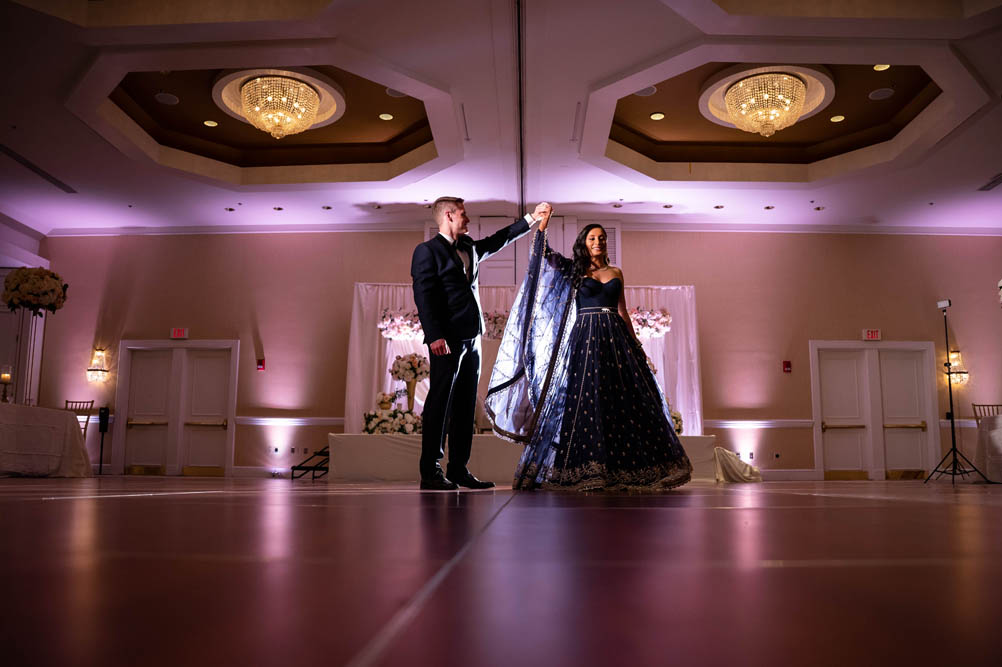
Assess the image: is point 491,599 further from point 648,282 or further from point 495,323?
point 648,282

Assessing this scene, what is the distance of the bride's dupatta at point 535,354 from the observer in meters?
3.71

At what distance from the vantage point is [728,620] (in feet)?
1.25

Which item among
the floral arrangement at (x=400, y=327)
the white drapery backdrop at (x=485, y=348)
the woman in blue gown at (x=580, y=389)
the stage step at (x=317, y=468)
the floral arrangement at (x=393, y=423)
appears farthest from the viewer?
the white drapery backdrop at (x=485, y=348)

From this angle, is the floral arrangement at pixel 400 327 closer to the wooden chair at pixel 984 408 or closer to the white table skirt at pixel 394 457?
the white table skirt at pixel 394 457

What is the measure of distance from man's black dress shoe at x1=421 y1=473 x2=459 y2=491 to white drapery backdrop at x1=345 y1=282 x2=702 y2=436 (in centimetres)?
675

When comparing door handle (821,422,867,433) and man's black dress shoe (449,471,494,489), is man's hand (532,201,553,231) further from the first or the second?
door handle (821,422,867,433)

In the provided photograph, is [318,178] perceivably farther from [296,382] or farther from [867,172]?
[867,172]

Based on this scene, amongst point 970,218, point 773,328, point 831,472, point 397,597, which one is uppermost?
point 970,218

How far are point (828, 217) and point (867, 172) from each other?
6.15 ft

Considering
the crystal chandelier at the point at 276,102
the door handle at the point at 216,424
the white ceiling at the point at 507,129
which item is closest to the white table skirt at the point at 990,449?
the white ceiling at the point at 507,129

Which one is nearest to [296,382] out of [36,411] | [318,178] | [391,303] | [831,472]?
[391,303]

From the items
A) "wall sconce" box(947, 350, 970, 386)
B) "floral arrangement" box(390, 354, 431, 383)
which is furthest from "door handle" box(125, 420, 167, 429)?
"wall sconce" box(947, 350, 970, 386)

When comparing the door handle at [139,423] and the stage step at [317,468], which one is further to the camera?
the door handle at [139,423]

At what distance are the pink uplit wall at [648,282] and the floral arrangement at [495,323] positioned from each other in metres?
0.78
